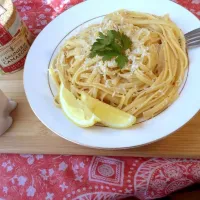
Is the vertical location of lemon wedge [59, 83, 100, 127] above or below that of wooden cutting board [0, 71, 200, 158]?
above

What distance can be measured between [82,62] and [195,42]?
309 mm

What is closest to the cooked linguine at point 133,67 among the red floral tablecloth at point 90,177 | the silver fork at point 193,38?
the silver fork at point 193,38

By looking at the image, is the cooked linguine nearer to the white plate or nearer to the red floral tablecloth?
the white plate

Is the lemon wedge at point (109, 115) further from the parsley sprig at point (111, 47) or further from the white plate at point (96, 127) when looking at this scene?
the parsley sprig at point (111, 47)

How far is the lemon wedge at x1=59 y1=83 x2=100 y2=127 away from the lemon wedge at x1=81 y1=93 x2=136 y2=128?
19mm

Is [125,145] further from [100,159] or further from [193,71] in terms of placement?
[193,71]

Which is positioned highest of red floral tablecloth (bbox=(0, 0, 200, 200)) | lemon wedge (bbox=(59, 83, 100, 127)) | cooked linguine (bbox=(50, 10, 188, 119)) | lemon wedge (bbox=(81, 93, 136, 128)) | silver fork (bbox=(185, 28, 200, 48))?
silver fork (bbox=(185, 28, 200, 48))

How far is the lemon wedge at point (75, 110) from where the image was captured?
750 millimetres

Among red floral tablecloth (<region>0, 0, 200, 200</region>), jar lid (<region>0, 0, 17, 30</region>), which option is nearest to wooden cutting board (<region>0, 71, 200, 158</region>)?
red floral tablecloth (<region>0, 0, 200, 200</region>)

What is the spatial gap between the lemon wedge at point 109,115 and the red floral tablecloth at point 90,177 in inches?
4.3

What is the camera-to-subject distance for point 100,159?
2.69ft

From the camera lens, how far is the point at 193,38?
854mm

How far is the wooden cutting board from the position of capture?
78 cm

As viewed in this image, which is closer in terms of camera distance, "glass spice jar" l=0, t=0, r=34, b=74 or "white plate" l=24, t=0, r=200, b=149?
"white plate" l=24, t=0, r=200, b=149
